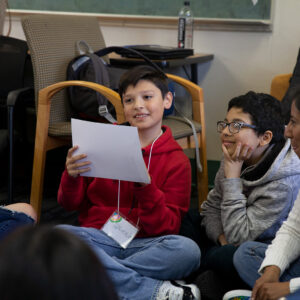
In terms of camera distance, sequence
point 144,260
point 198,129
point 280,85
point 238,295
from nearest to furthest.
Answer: point 238,295, point 144,260, point 198,129, point 280,85

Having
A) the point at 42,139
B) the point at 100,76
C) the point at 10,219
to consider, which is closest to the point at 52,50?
the point at 100,76

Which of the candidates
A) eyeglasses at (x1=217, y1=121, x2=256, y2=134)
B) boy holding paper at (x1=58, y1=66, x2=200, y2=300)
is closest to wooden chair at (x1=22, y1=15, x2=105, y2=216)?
boy holding paper at (x1=58, y1=66, x2=200, y2=300)

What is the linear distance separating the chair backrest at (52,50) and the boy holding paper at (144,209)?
0.67 metres

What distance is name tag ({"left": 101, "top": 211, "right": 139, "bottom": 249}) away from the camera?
67.5 inches

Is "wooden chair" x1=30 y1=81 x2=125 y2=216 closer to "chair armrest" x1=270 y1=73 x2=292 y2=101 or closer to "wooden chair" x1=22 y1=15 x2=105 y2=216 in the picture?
→ "wooden chair" x1=22 y1=15 x2=105 y2=216

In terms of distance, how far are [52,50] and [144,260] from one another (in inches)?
49.3

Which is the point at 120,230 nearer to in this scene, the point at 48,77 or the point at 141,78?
the point at 141,78

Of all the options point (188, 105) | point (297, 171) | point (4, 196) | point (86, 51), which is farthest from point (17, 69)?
point (297, 171)

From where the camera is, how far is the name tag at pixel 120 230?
5.62 ft

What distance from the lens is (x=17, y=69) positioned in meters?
2.89

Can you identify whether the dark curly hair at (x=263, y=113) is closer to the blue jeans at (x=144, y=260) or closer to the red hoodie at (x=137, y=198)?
the red hoodie at (x=137, y=198)

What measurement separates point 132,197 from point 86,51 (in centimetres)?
112

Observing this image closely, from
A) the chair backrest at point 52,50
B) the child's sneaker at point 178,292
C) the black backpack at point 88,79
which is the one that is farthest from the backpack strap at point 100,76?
the child's sneaker at point 178,292

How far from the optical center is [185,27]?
3094mm
